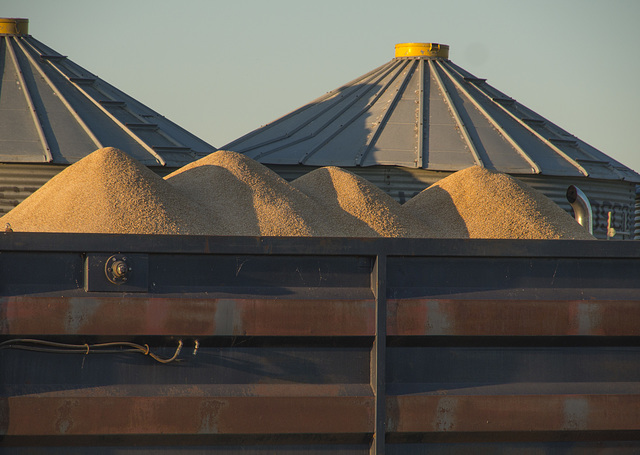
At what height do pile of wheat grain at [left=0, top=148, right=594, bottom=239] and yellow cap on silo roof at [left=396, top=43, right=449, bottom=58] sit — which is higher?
yellow cap on silo roof at [left=396, top=43, right=449, bottom=58]

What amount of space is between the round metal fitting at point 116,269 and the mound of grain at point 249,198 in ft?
4.10

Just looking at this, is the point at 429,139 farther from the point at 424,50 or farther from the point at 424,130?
the point at 424,50

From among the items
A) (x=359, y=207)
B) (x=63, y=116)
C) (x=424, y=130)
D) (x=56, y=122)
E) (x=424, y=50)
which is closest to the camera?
(x=359, y=207)

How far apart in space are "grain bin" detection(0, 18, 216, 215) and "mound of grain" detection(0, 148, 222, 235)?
482 cm

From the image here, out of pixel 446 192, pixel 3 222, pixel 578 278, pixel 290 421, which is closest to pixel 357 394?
pixel 290 421

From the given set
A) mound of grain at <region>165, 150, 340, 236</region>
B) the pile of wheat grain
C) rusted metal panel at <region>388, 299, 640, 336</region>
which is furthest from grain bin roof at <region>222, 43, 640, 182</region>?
rusted metal panel at <region>388, 299, 640, 336</region>

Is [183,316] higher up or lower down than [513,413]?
higher up

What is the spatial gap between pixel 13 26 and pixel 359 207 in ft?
30.0

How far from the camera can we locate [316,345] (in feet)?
12.2

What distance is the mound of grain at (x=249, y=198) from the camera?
15.7ft

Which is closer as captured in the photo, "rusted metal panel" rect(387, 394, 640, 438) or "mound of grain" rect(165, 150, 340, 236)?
"rusted metal panel" rect(387, 394, 640, 438)

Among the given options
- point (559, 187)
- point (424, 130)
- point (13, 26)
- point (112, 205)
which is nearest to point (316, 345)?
point (112, 205)

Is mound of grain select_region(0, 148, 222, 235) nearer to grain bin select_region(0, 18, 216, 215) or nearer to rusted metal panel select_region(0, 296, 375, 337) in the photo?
rusted metal panel select_region(0, 296, 375, 337)

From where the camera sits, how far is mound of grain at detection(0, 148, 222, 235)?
434 centimetres
